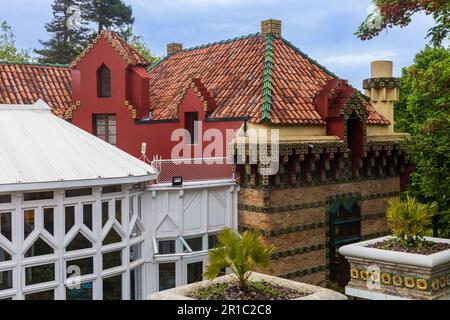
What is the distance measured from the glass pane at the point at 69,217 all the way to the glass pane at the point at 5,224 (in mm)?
1217

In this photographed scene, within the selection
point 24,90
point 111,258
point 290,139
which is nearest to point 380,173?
point 290,139

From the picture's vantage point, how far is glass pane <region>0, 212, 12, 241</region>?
11219 millimetres

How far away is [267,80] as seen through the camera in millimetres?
16344

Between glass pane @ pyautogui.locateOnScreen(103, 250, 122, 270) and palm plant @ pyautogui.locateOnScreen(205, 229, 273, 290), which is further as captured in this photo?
glass pane @ pyautogui.locateOnScreen(103, 250, 122, 270)

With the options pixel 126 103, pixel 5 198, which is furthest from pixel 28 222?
pixel 126 103

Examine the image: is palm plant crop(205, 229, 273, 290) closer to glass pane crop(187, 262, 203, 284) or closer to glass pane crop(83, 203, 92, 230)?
glass pane crop(83, 203, 92, 230)

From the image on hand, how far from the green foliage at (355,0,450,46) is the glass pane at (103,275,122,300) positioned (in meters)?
9.14

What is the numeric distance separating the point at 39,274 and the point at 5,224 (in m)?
1.37

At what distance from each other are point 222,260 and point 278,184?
6779 mm

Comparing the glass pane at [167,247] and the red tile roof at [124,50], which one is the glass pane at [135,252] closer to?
the glass pane at [167,247]

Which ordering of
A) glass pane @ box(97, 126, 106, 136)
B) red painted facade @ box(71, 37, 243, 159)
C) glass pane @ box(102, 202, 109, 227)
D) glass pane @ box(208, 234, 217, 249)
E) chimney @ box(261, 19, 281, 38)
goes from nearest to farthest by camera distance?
glass pane @ box(102, 202, 109, 227) → glass pane @ box(208, 234, 217, 249) → red painted facade @ box(71, 37, 243, 159) → chimney @ box(261, 19, 281, 38) → glass pane @ box(97, 126, 106, 136)

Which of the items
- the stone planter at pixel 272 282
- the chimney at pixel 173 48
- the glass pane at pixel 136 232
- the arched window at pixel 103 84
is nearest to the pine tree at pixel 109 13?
the chimney at pixel 173 48

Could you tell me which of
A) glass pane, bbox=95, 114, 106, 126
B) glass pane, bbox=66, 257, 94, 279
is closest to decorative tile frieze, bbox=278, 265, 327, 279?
glass pane, bbox=66, 257, 94, 279

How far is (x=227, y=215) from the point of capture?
15391 millimetres
